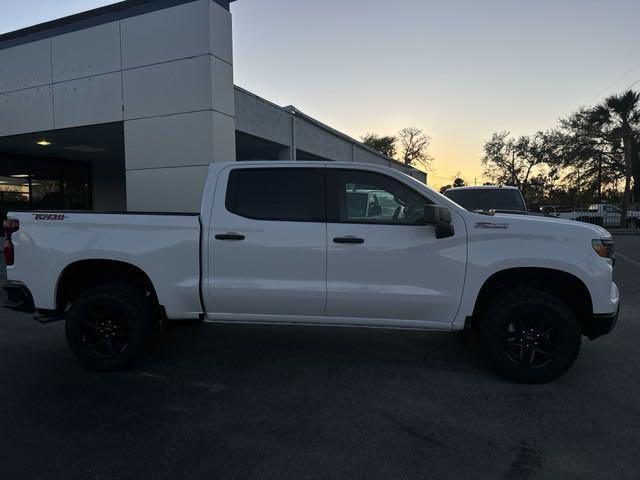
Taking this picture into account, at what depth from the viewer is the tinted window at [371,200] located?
4012mm

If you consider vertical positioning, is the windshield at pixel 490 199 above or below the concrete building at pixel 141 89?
below

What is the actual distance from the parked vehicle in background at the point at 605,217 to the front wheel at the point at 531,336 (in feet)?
91.0

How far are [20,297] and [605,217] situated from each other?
35209 millimetres

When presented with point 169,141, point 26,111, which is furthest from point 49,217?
point 26,111

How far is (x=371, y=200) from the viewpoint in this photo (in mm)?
4145

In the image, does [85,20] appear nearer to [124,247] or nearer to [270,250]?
[124,247]

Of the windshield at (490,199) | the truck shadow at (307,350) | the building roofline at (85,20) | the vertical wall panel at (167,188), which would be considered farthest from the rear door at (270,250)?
the building roofline at (85,20)

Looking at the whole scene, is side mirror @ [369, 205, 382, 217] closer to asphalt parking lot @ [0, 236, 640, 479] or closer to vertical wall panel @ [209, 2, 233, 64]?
asphalt parking lot @ [0, 236, 640, 479]

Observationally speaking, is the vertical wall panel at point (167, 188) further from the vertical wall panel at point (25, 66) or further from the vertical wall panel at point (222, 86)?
the vertical wall panel at point (25, 66)

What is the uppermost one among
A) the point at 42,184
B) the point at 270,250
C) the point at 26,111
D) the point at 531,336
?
the point at 26,111

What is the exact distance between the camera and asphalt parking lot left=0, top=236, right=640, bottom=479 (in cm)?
273

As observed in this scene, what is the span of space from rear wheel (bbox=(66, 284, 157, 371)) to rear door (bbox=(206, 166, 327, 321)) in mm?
658

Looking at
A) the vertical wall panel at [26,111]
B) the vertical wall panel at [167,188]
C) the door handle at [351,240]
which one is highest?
the vertical wall panel at [26,111]

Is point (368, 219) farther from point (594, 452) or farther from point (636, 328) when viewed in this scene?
point (636, 328)
